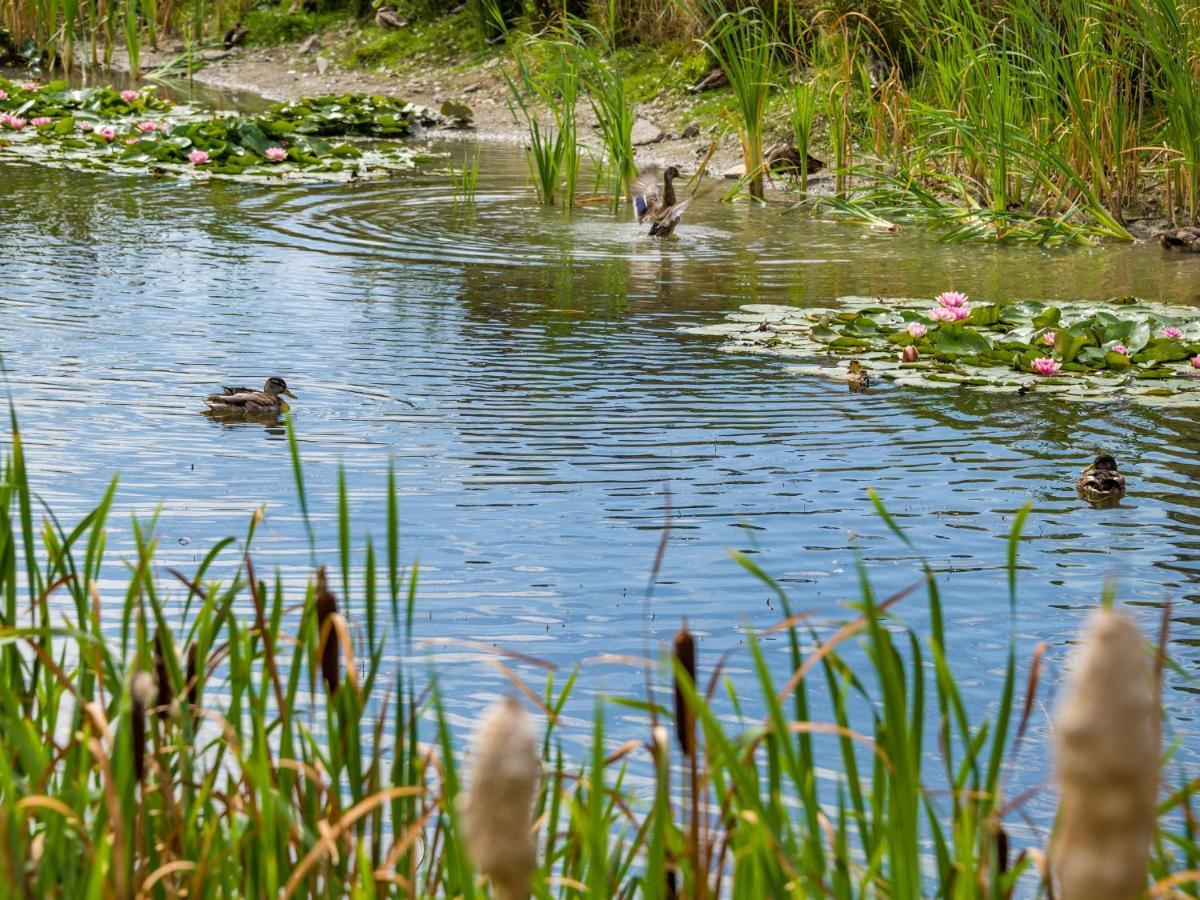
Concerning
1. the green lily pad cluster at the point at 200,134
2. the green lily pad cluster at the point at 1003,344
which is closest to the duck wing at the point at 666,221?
the green lily pad cluster at the point at 1003,344

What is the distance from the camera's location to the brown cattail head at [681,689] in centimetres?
149

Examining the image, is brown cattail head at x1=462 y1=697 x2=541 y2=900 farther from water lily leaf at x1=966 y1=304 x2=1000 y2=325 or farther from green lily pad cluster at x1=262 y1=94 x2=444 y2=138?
green lily pad cluster at x1=262 y1=94 x2=444 y2=138

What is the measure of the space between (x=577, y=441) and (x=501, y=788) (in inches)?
196

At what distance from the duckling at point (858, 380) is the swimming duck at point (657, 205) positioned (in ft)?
13.2

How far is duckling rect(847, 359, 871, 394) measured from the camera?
659 cm

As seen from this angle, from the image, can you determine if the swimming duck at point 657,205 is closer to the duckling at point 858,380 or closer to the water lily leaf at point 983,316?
the water lily leaf at point 983,316

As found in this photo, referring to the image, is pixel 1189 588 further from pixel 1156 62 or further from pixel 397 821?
pixel 1156 62

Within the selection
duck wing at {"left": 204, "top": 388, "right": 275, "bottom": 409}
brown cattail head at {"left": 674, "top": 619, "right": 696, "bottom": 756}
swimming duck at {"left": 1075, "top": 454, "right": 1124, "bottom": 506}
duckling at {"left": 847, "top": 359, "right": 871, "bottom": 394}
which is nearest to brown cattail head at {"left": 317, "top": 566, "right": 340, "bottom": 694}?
brown cattail head at {"left": 674, "top": 619, "right": 696, "bottom": 756}

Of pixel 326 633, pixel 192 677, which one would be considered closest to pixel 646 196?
pixel 192 677

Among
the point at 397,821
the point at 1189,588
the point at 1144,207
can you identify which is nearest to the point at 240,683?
the point at 397,821

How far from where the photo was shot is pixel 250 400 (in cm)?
570

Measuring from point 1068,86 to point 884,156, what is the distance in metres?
2.20

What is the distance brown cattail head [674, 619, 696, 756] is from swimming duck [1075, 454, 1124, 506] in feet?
11.8

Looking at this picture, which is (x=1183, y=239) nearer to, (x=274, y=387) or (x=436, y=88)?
(x=274, y=387)
